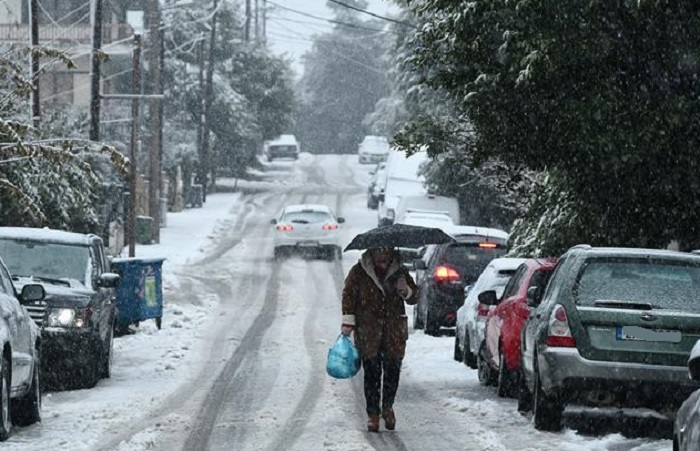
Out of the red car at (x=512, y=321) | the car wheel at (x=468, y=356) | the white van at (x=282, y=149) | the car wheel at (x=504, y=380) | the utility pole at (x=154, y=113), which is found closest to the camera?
the red car at (x=512, y=321)

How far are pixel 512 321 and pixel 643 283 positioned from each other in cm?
329

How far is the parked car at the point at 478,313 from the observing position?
19.6m

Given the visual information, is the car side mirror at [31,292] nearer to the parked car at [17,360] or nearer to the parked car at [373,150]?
the parked car at [17,360]

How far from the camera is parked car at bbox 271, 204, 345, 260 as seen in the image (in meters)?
45.3

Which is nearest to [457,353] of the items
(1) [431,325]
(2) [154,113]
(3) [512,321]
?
(1) [431,325]

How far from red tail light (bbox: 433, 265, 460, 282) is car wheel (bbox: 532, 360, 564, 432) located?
11845mm

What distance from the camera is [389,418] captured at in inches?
566

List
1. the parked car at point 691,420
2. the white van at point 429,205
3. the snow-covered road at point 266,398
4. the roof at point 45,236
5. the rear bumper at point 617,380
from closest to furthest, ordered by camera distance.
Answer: the parked car at point 691,420 < the rear bumper at point 617,380 < the snow-covered road at point 266,398 < the roof at point 45,236 < the white van at point 429,205

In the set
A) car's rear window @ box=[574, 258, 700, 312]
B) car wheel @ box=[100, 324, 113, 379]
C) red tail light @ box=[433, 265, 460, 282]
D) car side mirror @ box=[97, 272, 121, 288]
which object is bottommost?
car wheel @ box=[100, 324, 113, 379]

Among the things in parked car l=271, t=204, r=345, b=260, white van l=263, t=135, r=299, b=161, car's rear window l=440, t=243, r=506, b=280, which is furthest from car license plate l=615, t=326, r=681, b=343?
white van l=263, t=135, r=299, b=161

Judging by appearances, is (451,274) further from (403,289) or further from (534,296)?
(403,289)

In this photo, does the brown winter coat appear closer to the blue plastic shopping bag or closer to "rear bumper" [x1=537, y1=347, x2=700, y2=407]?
the blue plastic shopping bag

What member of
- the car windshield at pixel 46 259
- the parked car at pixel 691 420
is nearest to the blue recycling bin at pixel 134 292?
the car windshield at pixel 46 259

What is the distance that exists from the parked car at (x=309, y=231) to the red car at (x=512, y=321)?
2745cm
